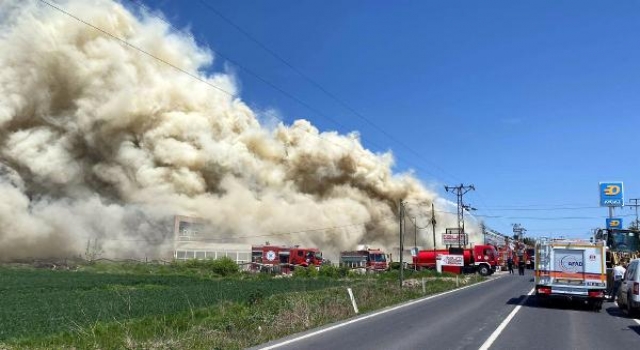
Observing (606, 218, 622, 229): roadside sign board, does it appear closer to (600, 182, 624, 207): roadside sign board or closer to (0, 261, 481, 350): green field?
(600, 182, 624, 207): roadside sign board

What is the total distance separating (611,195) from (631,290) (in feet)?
98.2

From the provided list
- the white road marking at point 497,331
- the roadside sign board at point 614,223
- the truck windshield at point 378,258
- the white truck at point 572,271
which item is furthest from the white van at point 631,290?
the truck windshield at point 378,258

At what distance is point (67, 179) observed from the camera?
61688 mm

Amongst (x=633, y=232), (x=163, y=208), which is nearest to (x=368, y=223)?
(x=163, y=208)

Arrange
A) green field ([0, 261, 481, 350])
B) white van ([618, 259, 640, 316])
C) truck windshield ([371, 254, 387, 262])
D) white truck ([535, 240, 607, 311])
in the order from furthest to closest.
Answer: truck windshield ([371, 254, 387, 262]) → white truck ([535, 240, 607, 311]) → white van ([618, 259, 640, 316]) → green field ([0, 261, 481, 350])

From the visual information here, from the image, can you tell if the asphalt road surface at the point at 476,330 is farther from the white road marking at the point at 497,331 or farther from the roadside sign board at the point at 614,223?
the roadside sign board at the point at 614,223

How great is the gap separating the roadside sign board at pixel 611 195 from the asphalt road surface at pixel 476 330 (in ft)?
89.5

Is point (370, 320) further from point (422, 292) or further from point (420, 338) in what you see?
point (422, 292)

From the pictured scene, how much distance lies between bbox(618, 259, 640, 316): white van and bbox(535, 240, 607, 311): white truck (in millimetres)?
907

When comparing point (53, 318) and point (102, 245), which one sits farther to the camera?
point (102, 245)

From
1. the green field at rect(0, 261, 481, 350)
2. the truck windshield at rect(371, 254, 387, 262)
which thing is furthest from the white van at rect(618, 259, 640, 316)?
the truck windshield at rect(371, 254, 387, 262)

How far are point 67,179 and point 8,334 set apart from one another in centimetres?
5513

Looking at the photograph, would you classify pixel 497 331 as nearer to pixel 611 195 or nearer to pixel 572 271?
pixel 572 271

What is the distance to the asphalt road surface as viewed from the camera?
10398 mm
